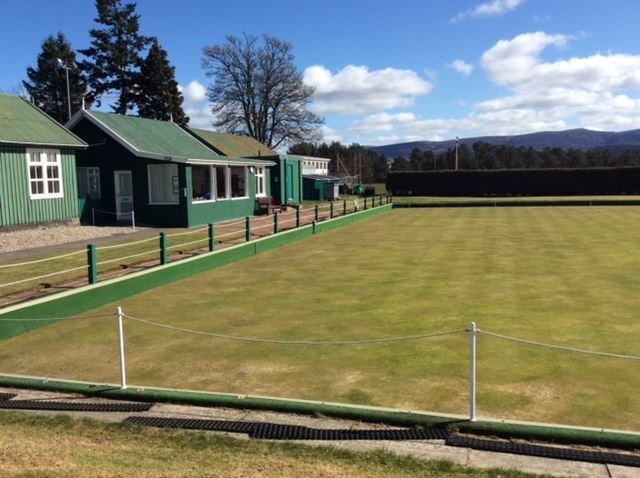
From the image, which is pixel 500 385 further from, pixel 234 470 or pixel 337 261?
pixel 337 261

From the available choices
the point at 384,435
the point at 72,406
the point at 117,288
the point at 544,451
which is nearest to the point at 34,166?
the point at 117,288

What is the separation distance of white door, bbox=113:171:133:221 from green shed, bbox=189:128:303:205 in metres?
10.4

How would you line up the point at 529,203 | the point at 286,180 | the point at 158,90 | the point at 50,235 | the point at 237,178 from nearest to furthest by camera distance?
the point at 50,235 → the point at 237,178 → the point at 286,180 → the point at 529,203 → the point at 158,90

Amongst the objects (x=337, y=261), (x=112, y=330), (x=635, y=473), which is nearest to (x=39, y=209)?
(x=337, y=261)

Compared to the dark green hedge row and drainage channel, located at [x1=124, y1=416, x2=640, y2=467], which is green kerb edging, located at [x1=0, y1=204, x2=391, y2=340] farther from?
the dark green hedge row

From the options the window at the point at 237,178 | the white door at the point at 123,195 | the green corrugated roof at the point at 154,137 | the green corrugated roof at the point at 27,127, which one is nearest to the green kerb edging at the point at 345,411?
the green corrugated roof at the point at 27,127

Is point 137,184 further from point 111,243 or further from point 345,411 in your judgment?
point 345,411

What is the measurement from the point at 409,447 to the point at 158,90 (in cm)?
6287

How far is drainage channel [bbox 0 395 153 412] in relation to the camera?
19.9ft

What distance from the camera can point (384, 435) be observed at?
5.32 metres

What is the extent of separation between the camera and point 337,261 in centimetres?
1669

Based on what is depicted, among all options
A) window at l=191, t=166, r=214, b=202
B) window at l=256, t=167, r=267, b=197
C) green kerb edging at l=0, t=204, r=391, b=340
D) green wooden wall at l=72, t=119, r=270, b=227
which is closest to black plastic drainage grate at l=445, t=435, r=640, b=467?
green kerb edging at l=0, t=204, r=391, b=340

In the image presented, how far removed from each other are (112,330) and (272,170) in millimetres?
29050

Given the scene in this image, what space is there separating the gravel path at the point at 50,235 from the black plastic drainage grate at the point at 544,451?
15672 mm
